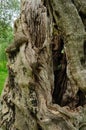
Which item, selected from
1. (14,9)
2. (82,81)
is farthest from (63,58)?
(14,9)

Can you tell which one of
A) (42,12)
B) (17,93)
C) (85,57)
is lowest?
(17,93)

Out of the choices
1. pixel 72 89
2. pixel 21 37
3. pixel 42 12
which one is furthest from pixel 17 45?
pixel 72 89

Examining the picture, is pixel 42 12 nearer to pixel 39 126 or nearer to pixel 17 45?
pixel 17 45

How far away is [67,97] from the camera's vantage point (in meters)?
5.50

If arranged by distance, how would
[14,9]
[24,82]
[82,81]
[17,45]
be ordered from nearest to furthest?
[82,81] < [24,82] < [17,45] < [14,9]

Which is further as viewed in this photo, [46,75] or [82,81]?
[46,75]

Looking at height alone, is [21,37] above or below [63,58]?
above

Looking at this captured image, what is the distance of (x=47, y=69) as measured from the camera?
17.7ft

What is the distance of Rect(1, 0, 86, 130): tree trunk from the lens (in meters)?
4.94

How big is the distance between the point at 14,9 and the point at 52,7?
19.2 m

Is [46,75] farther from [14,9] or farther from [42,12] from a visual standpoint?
[14,9]

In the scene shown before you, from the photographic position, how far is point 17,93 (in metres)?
5.57

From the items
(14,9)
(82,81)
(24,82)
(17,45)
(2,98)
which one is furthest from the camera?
(14,9)

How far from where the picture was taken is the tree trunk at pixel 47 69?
4941 mm
